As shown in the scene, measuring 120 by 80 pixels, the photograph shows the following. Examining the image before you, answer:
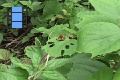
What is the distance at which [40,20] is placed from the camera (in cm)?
254

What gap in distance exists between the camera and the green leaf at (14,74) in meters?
0.77

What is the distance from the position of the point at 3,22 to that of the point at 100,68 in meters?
1.90

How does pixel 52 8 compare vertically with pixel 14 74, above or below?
below

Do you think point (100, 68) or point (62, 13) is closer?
point (100, 68)

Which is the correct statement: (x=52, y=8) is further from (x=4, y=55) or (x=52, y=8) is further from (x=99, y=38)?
(x=99, y=38)

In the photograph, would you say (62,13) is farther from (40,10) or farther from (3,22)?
(3,22)

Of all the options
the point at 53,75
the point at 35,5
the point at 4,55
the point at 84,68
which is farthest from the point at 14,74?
the point at 35,5

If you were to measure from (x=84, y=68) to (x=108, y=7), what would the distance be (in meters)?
0.19

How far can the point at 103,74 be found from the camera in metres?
0.83

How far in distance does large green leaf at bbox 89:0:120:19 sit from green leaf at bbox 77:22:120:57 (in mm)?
51

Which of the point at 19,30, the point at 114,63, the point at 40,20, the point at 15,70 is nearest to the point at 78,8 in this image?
the point at 40,20

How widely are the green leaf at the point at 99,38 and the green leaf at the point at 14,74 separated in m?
0.16
